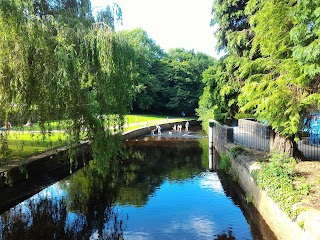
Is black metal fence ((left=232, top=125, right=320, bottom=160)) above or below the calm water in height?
above

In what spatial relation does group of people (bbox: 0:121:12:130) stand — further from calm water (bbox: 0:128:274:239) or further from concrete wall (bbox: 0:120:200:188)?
calm water (bbox: 0:128:274:239)

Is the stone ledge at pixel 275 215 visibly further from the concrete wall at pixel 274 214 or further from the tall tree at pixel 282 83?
the tall tree at pixel 282 83

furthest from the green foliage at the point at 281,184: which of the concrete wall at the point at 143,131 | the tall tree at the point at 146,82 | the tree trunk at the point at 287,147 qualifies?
the tall tree at the point at 146,82

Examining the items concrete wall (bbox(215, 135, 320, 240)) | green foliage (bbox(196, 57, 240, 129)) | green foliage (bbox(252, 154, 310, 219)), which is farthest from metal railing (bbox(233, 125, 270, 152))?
green foliage (bbox(252, 154, 310, 219))

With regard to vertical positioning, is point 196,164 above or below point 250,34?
below

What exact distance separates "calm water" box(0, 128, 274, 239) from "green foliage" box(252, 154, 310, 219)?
3.91 feet

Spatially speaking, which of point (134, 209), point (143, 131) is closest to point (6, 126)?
point (134, 209)

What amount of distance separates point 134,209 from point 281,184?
486cm

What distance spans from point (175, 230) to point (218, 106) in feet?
49.3

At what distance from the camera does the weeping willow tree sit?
7.24m

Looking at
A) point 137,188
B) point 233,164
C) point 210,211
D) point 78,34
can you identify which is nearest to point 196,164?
point 233,164

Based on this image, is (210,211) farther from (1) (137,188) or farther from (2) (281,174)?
(1) (137,188)

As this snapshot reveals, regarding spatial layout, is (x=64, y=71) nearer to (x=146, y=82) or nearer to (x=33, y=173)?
(x=33, y=173)

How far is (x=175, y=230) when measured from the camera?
29.1ft
